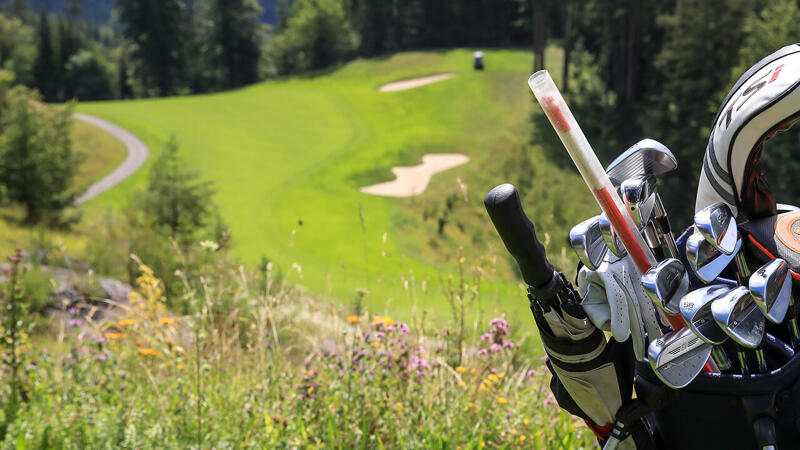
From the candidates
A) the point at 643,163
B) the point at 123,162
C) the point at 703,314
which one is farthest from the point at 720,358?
the point at 123,162

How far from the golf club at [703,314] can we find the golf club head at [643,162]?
0.33 m

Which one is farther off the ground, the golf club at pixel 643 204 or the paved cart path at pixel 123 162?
the golf club at pixel 643 204

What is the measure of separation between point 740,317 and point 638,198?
0.97ft

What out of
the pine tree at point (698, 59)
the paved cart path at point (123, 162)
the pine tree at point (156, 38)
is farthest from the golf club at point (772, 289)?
the pine tree at point (156, 38)

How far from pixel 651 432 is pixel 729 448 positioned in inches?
6.8

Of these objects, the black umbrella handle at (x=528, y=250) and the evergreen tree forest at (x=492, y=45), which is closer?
the black umbrella handle at (x=528, y=250)

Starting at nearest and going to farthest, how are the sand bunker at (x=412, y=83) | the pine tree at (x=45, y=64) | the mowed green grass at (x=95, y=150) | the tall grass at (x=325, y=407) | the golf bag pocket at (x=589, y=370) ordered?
the golf bag pocket at (x=589, y=370)
the tall grass at (x=325, y=407)
the mowed green grass at (x=95, y=150)
the sand bunker at (x=412, y=83)
the pine tree at (x=45, y=64)

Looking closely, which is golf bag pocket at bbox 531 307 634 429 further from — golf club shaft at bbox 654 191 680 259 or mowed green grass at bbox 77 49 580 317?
mowed green grass at bbox 77 49 580 317

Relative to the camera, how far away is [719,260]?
1310mm

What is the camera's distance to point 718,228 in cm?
130

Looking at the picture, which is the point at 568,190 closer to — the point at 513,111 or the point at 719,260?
the point at 513,111

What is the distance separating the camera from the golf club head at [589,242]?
4.58ft

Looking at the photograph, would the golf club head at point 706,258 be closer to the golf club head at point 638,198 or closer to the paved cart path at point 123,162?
the golf club head at point 638,198

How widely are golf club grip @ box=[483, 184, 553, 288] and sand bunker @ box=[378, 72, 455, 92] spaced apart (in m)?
33.9
